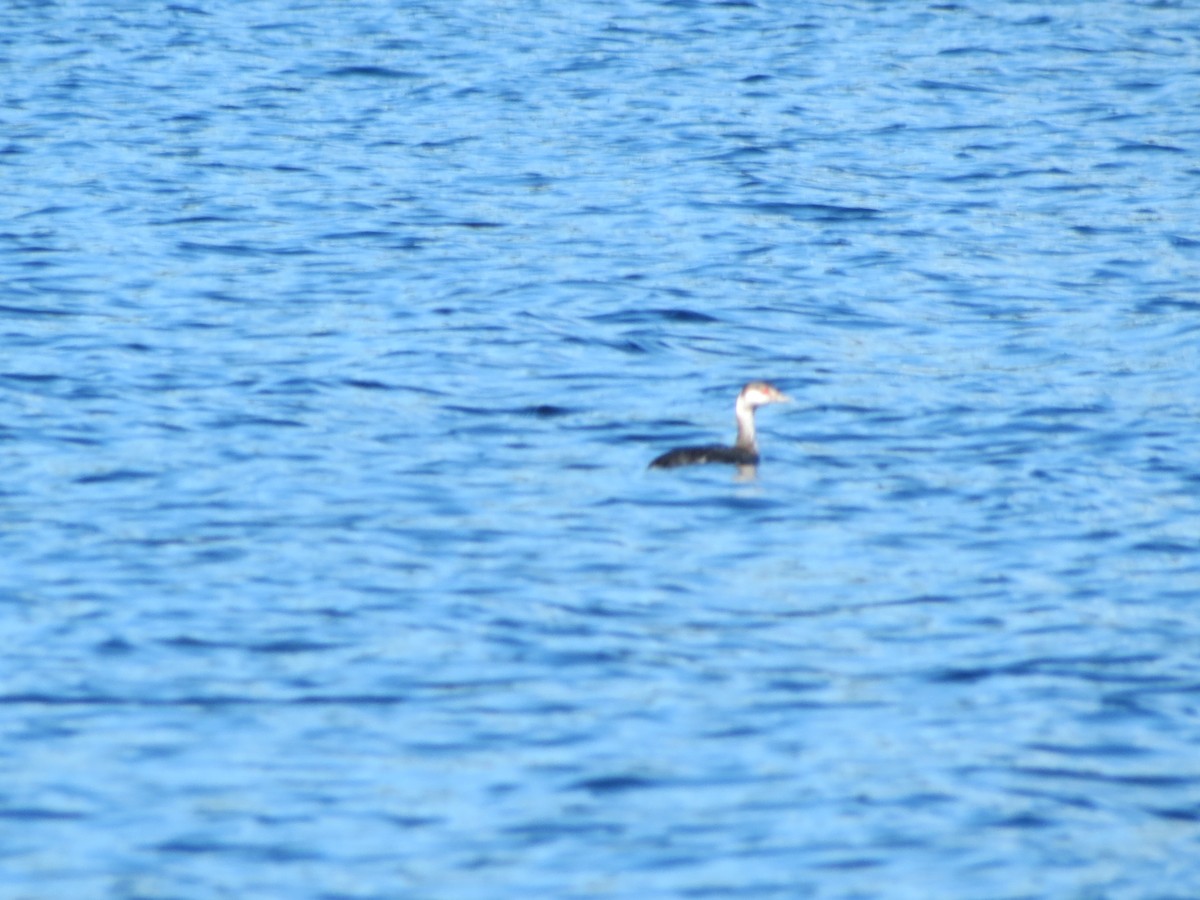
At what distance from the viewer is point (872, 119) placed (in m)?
24.2

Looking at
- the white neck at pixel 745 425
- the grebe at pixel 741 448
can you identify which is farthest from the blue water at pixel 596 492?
the white neck at pixel 745 425

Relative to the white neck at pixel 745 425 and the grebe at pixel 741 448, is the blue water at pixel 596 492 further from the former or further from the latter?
the white neck at pixel 745 425

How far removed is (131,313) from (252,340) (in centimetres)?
127

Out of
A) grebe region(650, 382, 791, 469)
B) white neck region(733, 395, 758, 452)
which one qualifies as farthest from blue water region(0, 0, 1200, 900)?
white neck region(733, 395, 758, 452)

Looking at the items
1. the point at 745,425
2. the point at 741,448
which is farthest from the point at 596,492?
the point at 745,425

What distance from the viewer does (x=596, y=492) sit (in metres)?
12.6

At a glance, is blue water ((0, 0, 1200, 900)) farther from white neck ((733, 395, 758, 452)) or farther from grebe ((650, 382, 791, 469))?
white neck ((733, 395, 758, 452))

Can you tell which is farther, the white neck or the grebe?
the white neck

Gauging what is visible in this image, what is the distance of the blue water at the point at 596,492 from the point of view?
27.7ft

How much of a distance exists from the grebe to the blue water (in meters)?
0.19

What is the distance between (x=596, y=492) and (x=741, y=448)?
984 mm

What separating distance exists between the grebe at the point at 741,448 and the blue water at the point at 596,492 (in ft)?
0.61

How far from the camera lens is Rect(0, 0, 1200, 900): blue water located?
845 centimetres

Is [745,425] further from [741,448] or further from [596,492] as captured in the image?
[596,492]
